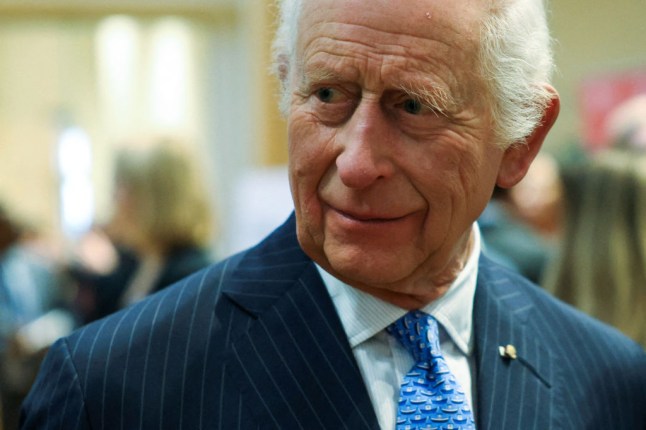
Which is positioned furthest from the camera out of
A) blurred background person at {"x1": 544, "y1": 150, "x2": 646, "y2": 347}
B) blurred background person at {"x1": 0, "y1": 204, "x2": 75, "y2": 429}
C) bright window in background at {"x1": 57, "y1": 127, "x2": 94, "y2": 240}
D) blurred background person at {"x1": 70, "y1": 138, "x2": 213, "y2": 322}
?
bright window in background at {"x1": 57, "y1": 127, "x2": 94, "y2": 240}

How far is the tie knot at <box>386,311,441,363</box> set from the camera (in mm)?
1709

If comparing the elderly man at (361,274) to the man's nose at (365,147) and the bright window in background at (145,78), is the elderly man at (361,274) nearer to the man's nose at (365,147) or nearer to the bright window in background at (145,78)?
the man's nose at (365,147)

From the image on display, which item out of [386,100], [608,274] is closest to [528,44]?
[386,100]

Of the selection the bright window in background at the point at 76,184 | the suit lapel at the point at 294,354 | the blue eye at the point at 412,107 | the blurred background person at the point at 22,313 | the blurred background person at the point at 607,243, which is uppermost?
the blue eye at the point at 412,107

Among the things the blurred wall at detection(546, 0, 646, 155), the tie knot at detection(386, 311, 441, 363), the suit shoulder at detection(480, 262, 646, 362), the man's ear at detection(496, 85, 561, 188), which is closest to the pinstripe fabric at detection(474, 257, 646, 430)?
the suit shoulder at detection(480, 262, 646, 362)

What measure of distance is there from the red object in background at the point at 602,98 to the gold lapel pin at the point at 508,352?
145 inches

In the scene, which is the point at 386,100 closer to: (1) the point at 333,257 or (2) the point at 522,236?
(1) the point at 333,257

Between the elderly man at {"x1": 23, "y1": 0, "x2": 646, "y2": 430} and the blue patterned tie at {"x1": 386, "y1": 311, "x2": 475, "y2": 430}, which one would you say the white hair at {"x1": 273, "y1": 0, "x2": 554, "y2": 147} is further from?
the blue patterned tie at {"x1": 386, "y1": 311, "x2": 475, "y2": 430}

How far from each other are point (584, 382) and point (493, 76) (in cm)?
64

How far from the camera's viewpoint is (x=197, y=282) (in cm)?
179

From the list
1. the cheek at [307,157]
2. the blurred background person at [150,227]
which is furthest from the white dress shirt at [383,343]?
the blurred background person at [150,227]

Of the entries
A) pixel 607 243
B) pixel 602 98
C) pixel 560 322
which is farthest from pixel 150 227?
pixel 602 98

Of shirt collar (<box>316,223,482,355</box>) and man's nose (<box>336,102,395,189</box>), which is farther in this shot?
shirt collar (<box>316,223,482,355</box>)

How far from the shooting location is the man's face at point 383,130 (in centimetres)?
156
